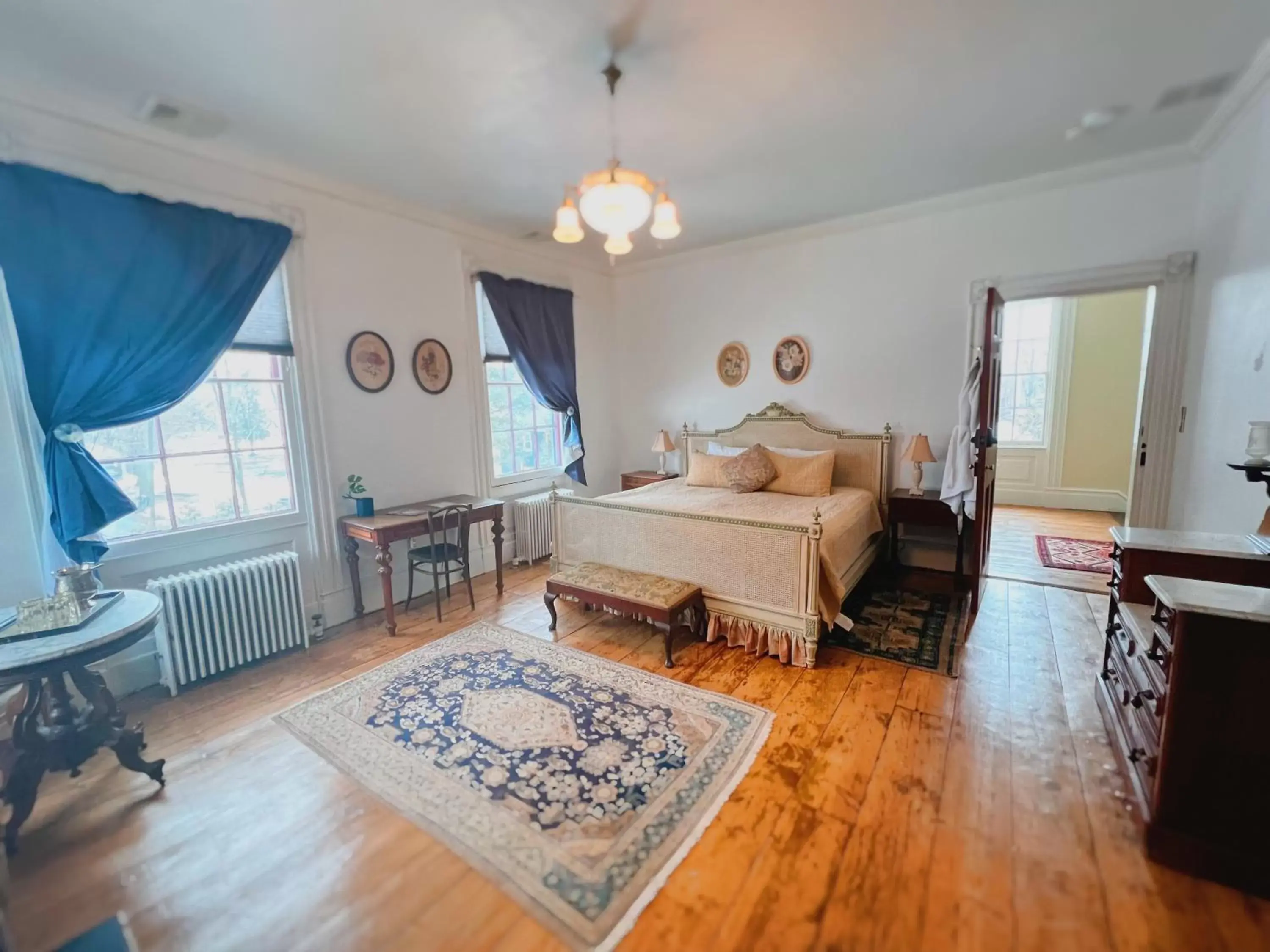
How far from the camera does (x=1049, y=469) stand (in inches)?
250

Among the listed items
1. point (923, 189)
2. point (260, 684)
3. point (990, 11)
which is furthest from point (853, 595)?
point (260, 684)

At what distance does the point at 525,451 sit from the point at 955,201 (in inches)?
154

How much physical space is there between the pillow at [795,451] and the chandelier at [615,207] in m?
2.39

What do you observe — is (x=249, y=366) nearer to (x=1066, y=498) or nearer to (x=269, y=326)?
(x=269, y=326)

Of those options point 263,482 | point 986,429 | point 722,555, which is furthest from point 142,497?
point 986,429

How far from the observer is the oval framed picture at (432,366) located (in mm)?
3857

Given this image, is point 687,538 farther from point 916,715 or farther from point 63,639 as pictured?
point 63,639

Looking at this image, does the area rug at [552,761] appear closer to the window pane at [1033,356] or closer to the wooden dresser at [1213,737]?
the wooden dresser at [1213,737]

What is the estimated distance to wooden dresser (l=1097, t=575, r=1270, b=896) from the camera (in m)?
1.46

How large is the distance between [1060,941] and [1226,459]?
8.08 ft

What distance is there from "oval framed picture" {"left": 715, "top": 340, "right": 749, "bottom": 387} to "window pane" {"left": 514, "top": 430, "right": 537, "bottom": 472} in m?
1.89

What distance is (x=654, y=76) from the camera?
2260 mm

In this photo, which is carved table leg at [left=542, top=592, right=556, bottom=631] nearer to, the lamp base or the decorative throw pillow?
the decorative throw pillow

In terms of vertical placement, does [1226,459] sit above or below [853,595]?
above
